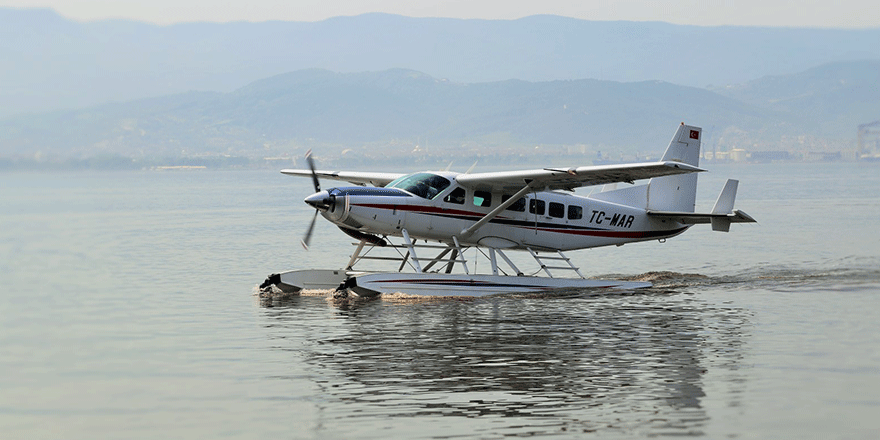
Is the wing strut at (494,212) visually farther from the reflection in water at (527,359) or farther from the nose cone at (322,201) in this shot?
the nose cone at (322,201)

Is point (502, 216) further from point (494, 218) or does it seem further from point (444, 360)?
point (444, 360)

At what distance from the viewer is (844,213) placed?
51.5 metres

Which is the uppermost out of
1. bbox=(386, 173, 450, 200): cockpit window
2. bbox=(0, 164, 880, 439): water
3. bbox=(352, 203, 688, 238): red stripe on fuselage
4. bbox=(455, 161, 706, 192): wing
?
bbox=(455, 161, 706, 192): wing

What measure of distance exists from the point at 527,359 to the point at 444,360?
1.08m

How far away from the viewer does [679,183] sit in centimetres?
2278

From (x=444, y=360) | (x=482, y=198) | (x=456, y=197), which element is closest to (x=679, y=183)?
(x=482, y=198)

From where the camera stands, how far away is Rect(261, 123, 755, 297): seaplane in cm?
A: 1922

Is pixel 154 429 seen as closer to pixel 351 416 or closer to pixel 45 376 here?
pixel 351 416

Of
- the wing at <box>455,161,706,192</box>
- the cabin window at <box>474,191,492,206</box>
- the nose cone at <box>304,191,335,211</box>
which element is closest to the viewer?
the wing at <box>455,161,706,192</box>

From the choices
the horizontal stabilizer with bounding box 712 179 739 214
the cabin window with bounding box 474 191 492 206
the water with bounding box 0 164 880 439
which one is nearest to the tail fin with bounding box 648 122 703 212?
the horizontal stabilizer with bounding box 712 179 739 214

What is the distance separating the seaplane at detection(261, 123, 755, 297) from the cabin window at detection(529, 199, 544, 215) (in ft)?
0.07

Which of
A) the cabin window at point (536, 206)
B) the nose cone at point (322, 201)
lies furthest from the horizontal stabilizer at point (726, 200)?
the nose cone at point (322, 201)

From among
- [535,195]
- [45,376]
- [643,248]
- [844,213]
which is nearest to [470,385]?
[45,376]

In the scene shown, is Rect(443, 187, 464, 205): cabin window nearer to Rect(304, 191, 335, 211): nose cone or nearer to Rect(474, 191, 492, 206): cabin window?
Rect(474, 191, 492, 206): cabin window
